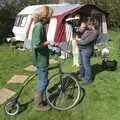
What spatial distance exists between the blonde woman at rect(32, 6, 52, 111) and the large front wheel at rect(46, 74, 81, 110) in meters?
0.19

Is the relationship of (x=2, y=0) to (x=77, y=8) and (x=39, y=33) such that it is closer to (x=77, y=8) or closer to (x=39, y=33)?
(x=77, y=8)

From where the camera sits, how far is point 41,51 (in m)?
7.03

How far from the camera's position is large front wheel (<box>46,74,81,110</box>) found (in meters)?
7.41

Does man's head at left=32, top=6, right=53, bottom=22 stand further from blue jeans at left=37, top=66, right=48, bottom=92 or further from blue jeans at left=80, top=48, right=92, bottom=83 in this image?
blue jeans at left=80, top=48, right=92, bottom=83

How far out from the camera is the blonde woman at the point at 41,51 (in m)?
6.82

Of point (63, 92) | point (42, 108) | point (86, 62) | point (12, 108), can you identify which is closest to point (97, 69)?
point (86, 62)

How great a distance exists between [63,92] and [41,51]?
1106 mm

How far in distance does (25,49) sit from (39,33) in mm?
11964

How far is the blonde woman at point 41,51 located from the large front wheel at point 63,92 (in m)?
0.19

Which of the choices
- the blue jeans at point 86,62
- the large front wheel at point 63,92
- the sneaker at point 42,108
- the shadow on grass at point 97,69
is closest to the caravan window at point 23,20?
the shadow on grass at point 97,69

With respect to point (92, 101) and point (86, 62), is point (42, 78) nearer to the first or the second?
point (92, 101)

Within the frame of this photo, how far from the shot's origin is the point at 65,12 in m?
18.7

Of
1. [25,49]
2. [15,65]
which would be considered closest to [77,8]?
[25,49]

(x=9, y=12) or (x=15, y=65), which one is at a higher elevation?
(x=9, y=12)
